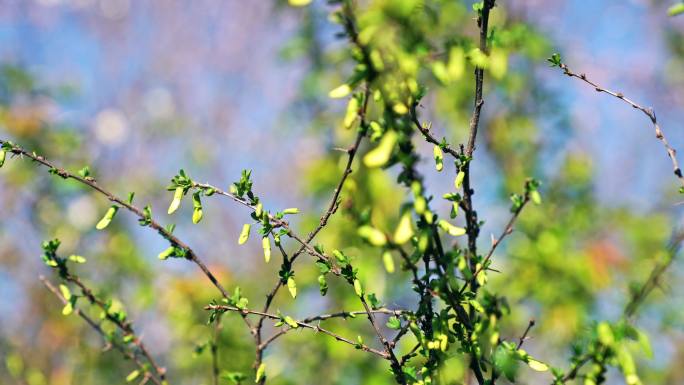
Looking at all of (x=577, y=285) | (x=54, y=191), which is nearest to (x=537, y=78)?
(x=577, y=285)

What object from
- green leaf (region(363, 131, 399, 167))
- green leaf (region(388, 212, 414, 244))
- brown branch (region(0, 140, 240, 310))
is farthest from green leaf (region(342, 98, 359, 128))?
brown branch (region(0, 140, 240, 310))

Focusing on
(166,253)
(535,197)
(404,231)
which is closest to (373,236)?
(404,231)

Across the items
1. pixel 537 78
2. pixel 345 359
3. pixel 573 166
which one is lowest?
pixel 345 359

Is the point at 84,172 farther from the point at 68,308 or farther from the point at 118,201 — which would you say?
the point at 68,308

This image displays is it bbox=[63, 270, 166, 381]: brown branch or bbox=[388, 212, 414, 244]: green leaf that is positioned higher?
bbox=[388, 212, 414, 244]: green leaf

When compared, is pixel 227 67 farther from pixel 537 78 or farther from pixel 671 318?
pixel 671 318

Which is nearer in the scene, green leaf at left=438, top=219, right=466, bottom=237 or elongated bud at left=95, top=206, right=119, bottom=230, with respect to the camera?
green leaf at left=438, top=219, right=466, bottom=237

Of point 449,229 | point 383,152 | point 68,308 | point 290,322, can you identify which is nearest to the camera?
point 383,152

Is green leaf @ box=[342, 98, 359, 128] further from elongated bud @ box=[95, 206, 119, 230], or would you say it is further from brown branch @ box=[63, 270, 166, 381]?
brown branch @ box=[63, 270, 166, 381]

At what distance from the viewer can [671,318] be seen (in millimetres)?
2137

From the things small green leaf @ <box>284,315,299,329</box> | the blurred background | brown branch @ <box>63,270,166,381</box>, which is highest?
the blurred background

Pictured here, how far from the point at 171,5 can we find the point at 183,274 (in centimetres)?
718

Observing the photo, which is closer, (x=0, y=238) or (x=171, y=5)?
(x=0, y=238)

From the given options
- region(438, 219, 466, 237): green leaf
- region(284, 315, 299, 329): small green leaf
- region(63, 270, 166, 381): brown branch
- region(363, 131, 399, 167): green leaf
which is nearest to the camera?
region(363, 131, 399, 167): green leaf
